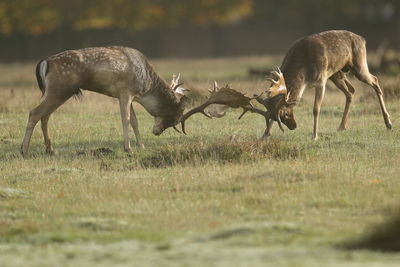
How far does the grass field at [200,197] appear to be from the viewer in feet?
29.0

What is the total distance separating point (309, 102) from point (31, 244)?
12.2 m

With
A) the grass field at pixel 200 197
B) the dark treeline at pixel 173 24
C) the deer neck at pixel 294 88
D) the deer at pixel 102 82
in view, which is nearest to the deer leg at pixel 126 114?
the deer at pixel 102 82

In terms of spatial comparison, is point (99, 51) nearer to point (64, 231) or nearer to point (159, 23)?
point (64, 231)

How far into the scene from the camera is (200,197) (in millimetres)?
11383

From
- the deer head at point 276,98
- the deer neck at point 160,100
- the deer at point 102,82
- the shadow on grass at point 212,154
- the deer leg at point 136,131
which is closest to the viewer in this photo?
the shadow on grass at point 212,154

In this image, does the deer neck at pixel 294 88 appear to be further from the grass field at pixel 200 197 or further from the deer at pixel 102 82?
the deer at pixel 102 82

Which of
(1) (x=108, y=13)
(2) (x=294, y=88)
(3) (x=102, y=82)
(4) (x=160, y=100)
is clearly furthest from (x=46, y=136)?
(1) (x=108, y=13)

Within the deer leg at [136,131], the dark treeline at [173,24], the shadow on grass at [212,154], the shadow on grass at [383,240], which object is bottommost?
the shadow on grass at [383,240]

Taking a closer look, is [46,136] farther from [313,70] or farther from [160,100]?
[313,70]

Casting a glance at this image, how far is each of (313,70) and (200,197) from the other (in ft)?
15.9

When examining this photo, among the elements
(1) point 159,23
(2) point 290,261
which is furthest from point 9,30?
(2) point 290,261

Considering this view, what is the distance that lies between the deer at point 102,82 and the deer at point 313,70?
4.66 feet

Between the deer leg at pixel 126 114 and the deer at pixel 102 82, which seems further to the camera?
the deer leg at pixel 126 114

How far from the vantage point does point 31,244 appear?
9539mm
